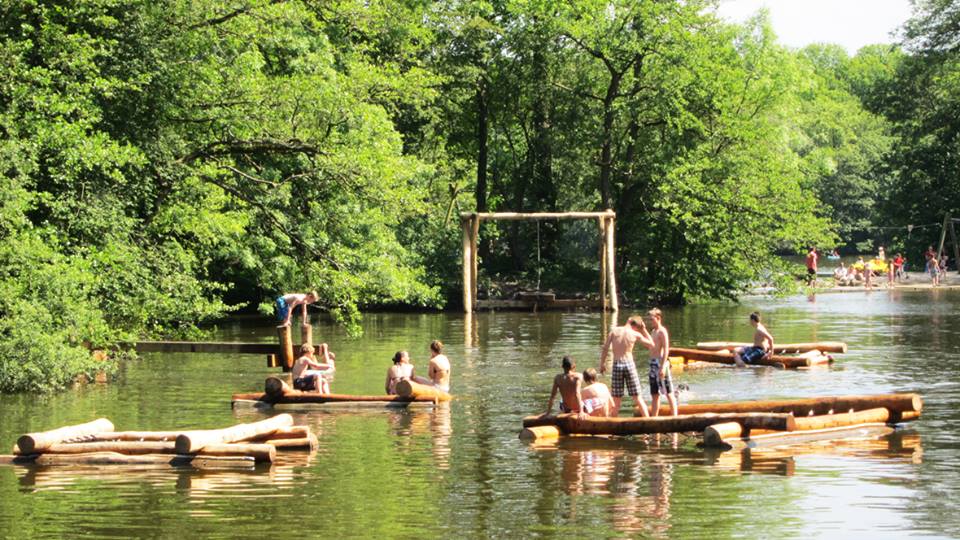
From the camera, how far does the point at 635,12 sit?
185 ft

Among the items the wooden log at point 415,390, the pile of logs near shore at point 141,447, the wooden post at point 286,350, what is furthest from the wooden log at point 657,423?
the wooden post at point 286,350

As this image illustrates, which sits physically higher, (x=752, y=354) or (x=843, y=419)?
(x=752, y=354)

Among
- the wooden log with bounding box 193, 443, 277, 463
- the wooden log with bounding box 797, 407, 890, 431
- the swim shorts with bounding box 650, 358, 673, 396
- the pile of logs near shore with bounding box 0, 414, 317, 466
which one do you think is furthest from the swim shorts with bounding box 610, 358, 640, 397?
the wooden log with bounding box 193, 443, 277, 463

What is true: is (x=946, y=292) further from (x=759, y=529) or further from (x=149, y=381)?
(x=759, y=529)

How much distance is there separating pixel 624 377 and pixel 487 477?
4577mm

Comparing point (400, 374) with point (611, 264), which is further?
point (611, 264)

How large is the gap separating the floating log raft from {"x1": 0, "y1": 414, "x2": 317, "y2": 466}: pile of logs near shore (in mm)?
15475

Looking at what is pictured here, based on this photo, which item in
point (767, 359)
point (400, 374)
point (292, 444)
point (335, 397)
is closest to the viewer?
point (292, 444)

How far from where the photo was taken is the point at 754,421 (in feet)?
67.8

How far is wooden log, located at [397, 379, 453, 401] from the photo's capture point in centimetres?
2508

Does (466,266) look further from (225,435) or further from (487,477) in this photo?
(487,477)

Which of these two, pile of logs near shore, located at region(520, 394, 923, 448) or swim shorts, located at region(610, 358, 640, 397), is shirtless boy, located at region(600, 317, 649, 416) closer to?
swim shorts, located at region(610, 358, 640, 397)

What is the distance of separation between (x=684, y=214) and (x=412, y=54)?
39.1 ft

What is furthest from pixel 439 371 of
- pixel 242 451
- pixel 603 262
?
pixel 603 262
